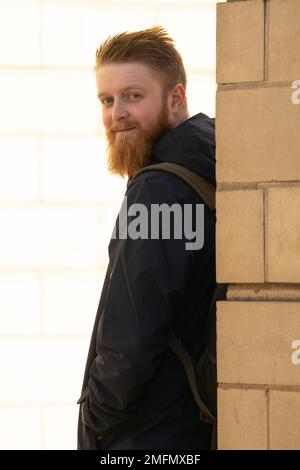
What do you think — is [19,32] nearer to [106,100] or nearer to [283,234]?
[106,100]

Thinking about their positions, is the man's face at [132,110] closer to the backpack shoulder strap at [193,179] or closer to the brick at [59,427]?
the backpack shoulder strap at [193,179]

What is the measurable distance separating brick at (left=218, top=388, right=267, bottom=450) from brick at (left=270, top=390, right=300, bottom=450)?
20 mm

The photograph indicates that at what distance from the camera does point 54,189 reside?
14.8 ft

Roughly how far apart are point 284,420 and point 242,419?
0.10m

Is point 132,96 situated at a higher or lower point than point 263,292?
higher

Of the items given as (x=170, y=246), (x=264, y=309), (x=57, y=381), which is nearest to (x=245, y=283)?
(x=264, y=309)

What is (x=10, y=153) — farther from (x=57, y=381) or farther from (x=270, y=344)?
(x=270, y=344)

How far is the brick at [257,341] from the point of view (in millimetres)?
1989

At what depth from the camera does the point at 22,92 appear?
4516 millimetres

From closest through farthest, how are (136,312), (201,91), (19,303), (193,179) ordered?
(136,312) → (193,179) → (19,303) → (201,91)

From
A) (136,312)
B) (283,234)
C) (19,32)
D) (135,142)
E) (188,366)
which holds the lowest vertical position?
(188,366)

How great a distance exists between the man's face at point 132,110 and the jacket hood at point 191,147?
51 mm

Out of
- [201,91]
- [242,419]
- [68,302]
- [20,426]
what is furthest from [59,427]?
[242,419]
